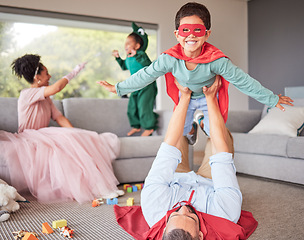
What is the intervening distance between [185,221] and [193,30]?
3.08 feet

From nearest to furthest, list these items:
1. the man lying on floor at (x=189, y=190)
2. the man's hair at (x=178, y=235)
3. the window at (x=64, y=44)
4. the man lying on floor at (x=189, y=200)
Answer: the man's hair at (x=178, y=235), the man lying on floor at (x=189, y=200), the man lying on floor at (x=189, y=190), the window at (x=64, y=44)

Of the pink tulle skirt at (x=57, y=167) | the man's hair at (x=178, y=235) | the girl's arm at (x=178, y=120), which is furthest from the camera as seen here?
the pink tulle skirt at (x=57, y=167)

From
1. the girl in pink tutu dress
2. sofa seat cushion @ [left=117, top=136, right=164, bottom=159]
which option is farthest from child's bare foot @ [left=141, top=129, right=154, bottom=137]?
the girl in pink tutu dress

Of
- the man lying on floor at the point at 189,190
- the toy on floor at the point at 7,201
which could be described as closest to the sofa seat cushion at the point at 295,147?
the man lying on floor at the point at 189,190

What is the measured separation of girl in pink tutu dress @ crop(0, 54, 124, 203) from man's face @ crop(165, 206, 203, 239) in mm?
1064

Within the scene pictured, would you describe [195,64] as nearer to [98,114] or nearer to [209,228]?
[209,228]

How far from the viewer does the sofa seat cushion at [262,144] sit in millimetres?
2818

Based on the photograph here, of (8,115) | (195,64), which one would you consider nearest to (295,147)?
(195,64)

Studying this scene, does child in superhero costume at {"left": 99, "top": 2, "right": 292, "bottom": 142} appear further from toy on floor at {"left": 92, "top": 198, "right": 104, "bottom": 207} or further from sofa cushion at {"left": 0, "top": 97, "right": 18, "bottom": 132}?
sofa cushion at {"left": 0, "top": 97, "right": 18, "bottom": 132}

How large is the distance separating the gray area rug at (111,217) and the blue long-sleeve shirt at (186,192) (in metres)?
0.20

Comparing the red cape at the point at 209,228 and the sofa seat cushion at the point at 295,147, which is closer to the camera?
the red cape at the point at 209,228

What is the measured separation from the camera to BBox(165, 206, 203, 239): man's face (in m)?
1.21

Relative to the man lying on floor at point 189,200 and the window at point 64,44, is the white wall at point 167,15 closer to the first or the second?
the window at point 64,44

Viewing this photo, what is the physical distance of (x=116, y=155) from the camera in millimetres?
2705
